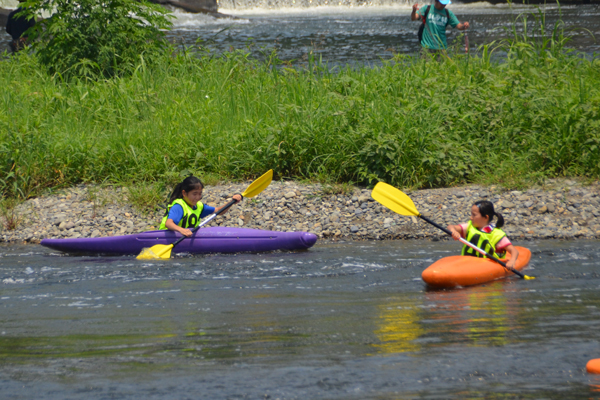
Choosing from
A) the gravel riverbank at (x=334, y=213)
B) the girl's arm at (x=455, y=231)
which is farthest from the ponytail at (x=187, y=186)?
the girl's arm at (x=455, y=231)

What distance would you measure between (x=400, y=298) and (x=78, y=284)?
7.90 ft

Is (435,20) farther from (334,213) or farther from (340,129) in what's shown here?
(334,213)

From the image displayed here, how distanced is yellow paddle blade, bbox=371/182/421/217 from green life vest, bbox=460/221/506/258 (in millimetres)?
636

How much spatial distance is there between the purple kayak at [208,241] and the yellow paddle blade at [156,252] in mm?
133

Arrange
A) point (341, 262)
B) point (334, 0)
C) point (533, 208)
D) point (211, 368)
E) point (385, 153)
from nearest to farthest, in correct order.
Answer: point (211, 368)
point (341, 262)
point (533, 208)
point (385, 153)
point (334, 0)

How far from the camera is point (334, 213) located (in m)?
6.89

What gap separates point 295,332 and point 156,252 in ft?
8.41

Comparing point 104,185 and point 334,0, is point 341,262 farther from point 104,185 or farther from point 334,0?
point 334,0

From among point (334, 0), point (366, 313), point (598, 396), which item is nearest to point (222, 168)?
point (366, 313)

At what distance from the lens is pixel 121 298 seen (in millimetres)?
4438

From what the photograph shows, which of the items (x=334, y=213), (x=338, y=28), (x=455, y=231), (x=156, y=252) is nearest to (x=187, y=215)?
(x=156, y=252)

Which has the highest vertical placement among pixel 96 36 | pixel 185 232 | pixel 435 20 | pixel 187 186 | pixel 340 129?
pixel 435 20

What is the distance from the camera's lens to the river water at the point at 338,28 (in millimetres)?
15212

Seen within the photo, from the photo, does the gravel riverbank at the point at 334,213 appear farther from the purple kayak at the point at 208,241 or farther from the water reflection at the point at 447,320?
the water reflection at the point at 447,320
